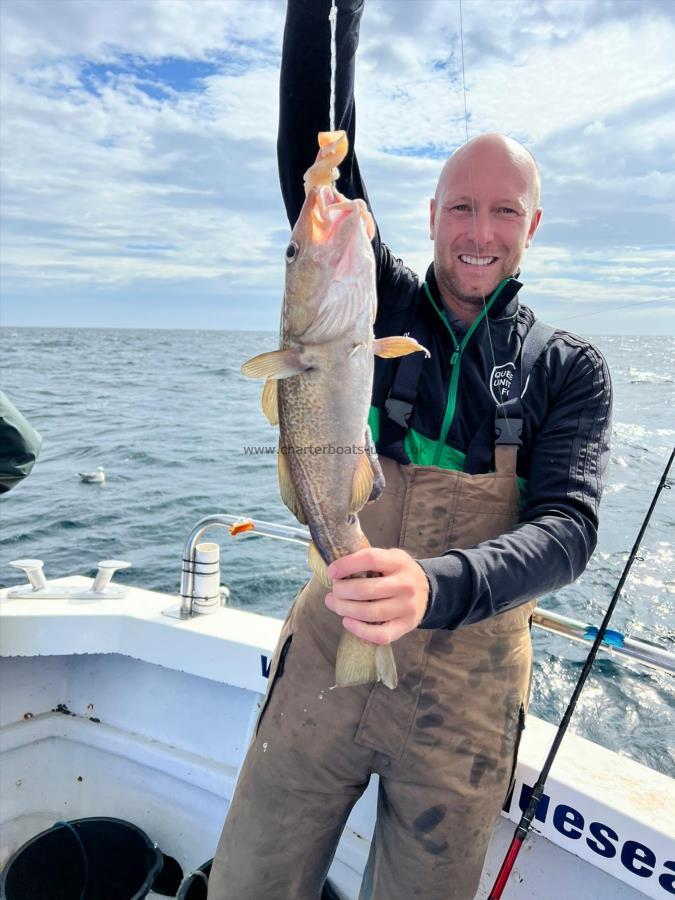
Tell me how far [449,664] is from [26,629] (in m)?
2.57

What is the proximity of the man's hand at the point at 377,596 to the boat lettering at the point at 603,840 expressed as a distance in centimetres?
153

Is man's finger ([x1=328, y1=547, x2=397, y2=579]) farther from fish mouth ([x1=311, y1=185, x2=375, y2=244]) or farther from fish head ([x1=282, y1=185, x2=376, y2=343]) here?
fish mouth ([x1=311, y1=185, x2=375, y2=244])

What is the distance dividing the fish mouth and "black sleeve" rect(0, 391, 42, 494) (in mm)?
1874

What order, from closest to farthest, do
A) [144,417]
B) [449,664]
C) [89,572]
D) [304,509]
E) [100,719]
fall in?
1. [304,509]
2. [449,664]
3. [100,719]
4. [89,572]
5. [144,417]

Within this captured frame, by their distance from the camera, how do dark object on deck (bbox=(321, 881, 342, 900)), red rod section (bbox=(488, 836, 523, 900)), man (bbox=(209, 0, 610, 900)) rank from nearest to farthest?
man (bbox=(209, 0, 610, 900)) → red rod section (bbox=(488, 836, 523, 900)) → dark object on deck (bbox=(321, 881, 342, 900))

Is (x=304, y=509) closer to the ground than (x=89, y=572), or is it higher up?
higher up

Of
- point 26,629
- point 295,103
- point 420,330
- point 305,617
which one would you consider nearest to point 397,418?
point 420,330

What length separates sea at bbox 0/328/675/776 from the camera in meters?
6.32

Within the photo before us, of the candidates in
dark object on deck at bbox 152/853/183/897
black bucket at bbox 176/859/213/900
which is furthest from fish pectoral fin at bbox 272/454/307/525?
dark object on deck at bbox 152/853/183/897

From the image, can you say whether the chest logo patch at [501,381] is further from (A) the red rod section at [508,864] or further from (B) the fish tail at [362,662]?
(A) the red rod section at [508,864]

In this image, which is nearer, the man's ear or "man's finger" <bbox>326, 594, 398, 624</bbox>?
"man's finger" <bbox>326, 594, 398, 624</bbox>

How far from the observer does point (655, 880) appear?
2.47 m

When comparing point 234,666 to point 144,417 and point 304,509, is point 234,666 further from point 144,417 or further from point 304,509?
point 144,417

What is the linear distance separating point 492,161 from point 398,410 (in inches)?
40.2
